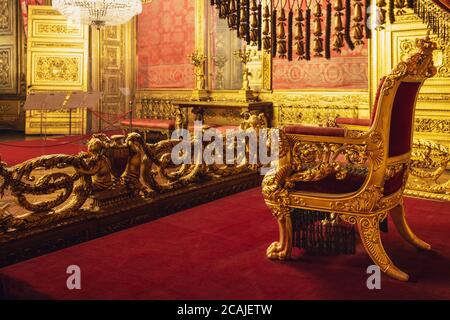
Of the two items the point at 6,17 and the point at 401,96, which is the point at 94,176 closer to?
the point at 401,96

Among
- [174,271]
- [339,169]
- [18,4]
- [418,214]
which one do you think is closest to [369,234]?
[339,169]

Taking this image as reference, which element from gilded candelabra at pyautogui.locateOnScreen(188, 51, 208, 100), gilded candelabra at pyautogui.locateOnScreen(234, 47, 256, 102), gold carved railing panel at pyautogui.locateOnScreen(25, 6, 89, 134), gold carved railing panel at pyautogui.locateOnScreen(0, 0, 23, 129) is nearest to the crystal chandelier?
gold carved railing panel at pyautogui.locateOnScreen(25, 6, 89, 134)

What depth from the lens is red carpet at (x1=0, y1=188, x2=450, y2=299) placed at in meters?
2.07

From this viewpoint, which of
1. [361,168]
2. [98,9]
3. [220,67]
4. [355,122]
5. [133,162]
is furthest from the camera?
[220,67]

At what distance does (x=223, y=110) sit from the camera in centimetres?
738

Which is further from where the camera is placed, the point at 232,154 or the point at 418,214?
the point at 232,154

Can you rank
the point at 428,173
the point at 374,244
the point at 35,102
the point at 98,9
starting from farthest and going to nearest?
the point at 98,9 → the point at 35,102 → the point at 428,173 → the point at 374,244

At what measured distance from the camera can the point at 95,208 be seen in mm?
3000

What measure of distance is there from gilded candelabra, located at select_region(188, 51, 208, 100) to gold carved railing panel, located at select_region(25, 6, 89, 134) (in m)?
2.13

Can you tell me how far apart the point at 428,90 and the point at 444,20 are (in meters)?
0.75

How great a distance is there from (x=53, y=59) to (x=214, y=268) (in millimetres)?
6978

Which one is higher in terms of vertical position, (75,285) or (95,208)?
(95,208)

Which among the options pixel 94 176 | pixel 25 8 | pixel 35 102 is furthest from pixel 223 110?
pixel 94 176
